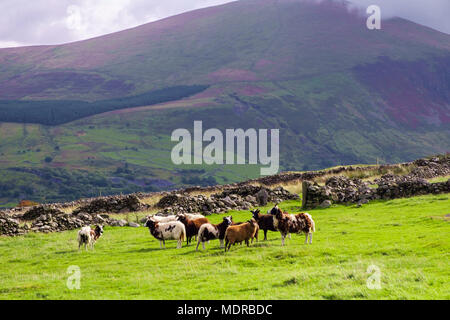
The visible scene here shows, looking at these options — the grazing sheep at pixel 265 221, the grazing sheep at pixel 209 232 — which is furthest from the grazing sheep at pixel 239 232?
the grazing sheep at pixel 265 221

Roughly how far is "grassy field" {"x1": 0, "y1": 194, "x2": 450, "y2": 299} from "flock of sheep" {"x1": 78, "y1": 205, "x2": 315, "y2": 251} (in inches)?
23.7

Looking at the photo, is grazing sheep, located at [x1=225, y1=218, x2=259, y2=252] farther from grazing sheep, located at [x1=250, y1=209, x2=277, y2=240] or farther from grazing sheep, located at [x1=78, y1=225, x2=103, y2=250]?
Answer: grazing sheep, located at [x1=78, y1=225, x2=103, y2=250]

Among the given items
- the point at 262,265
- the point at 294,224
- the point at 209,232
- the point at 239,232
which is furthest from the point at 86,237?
the point at 262,265

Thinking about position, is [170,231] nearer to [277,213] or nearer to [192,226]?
[192,226]

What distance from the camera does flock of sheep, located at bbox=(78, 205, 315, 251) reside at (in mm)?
25038

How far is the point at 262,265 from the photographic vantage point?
68.6 ft

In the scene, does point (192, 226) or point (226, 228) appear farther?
point (192, 226)

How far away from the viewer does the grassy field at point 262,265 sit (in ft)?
52.8

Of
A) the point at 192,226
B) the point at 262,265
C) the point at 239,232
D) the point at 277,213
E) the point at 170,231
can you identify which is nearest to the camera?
the point at 262,265

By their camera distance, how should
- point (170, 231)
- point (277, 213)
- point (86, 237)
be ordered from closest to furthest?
point (277, 213) < point (170, 231) < point (86, 237)

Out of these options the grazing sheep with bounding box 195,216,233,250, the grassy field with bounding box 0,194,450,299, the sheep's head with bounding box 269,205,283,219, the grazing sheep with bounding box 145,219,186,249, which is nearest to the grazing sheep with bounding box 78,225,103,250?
the grassy field with bounding box 0,194,450,299

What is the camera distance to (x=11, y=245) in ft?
105

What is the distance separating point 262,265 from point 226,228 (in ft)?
18.1
